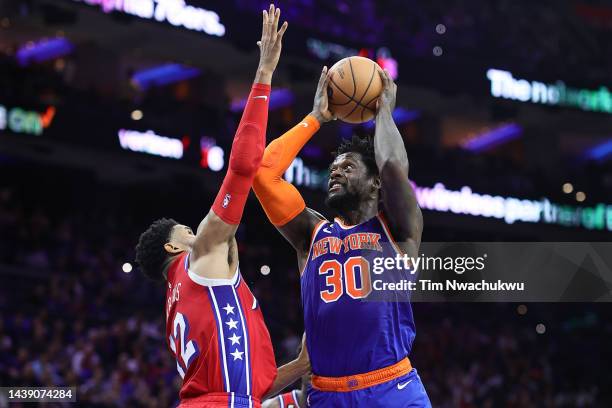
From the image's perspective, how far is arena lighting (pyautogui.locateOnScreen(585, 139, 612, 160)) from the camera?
29.0 metres

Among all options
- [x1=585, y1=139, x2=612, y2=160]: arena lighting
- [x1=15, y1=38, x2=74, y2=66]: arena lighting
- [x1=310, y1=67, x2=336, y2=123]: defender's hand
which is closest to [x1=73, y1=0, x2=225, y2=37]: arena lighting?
[x1=15, y1=38, x2=74, y2=66]: arena lighting

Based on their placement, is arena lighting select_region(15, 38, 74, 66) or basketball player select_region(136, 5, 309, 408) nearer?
basketball player select_region(136, 5, 309, 408)

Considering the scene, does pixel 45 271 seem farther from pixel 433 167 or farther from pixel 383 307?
pixel 383 307

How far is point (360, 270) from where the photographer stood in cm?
488

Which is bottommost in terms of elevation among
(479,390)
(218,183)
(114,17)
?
(479,390)

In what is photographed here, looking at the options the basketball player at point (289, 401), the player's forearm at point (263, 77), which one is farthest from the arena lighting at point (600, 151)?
the player's forearm at point (263, 77)

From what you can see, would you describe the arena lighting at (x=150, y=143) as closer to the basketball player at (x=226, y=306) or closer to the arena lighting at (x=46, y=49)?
the arena lighting at (x=46, y=49)

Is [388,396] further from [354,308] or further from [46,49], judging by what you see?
[46,49]

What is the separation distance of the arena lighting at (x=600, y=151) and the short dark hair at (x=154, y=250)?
85.3 ft

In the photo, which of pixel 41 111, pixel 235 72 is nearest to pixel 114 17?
pixel 41 111

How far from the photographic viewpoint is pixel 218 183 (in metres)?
19.5

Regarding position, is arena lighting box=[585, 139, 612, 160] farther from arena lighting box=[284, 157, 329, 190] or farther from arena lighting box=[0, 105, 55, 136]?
arena lighting box=[0, 105, 55, 136]

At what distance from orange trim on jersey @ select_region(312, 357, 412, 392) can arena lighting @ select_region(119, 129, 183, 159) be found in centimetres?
1243

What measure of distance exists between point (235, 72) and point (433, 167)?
17.6 feet
